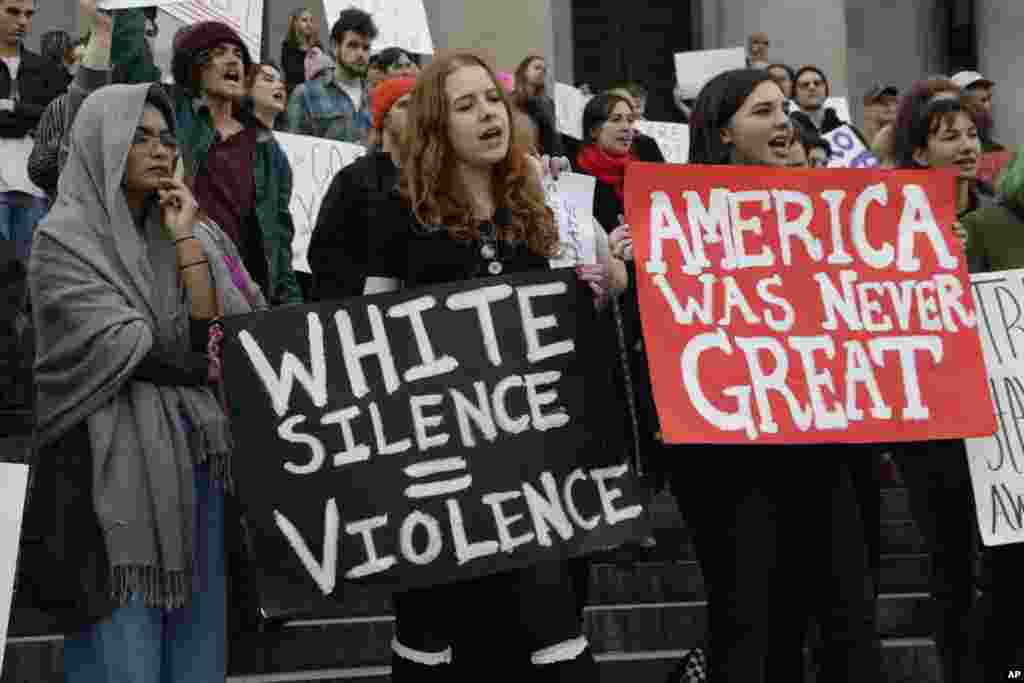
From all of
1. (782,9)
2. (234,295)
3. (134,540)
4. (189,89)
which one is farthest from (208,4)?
(782,9)

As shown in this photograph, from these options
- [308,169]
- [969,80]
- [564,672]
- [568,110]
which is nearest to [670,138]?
[568,110]

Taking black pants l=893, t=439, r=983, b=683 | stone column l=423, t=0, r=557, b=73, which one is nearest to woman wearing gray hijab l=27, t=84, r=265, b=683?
black pants l=893, t=439, r=983, b=683

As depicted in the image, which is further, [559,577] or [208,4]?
[208,4]

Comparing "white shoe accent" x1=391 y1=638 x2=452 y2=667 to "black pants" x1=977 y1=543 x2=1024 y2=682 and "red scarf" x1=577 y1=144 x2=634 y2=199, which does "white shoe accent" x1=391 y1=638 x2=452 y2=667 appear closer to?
"black pants" x1=977 y1=543 x2=1024 y2=682

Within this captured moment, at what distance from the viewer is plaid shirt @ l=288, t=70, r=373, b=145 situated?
9.56m

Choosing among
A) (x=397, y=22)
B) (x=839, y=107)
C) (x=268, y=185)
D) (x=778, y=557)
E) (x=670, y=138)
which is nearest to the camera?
(x=778, y=557)

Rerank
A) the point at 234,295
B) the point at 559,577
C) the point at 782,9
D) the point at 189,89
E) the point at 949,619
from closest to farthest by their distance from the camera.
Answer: the point at 559,577
the point at 234,295
the point at 949,619
the point at 189,89
the point at 782,9

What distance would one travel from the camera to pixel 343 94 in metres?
9.65

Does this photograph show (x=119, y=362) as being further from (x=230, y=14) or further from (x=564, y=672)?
(x=230, y=14)

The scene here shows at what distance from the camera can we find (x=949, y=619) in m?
5.71

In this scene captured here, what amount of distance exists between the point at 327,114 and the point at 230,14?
153 centimetres

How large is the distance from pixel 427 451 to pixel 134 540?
732 millimetres

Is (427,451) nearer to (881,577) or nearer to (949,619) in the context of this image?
(949,619)

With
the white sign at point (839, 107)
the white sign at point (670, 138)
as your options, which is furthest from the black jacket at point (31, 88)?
the white sign at point (839, 107)
